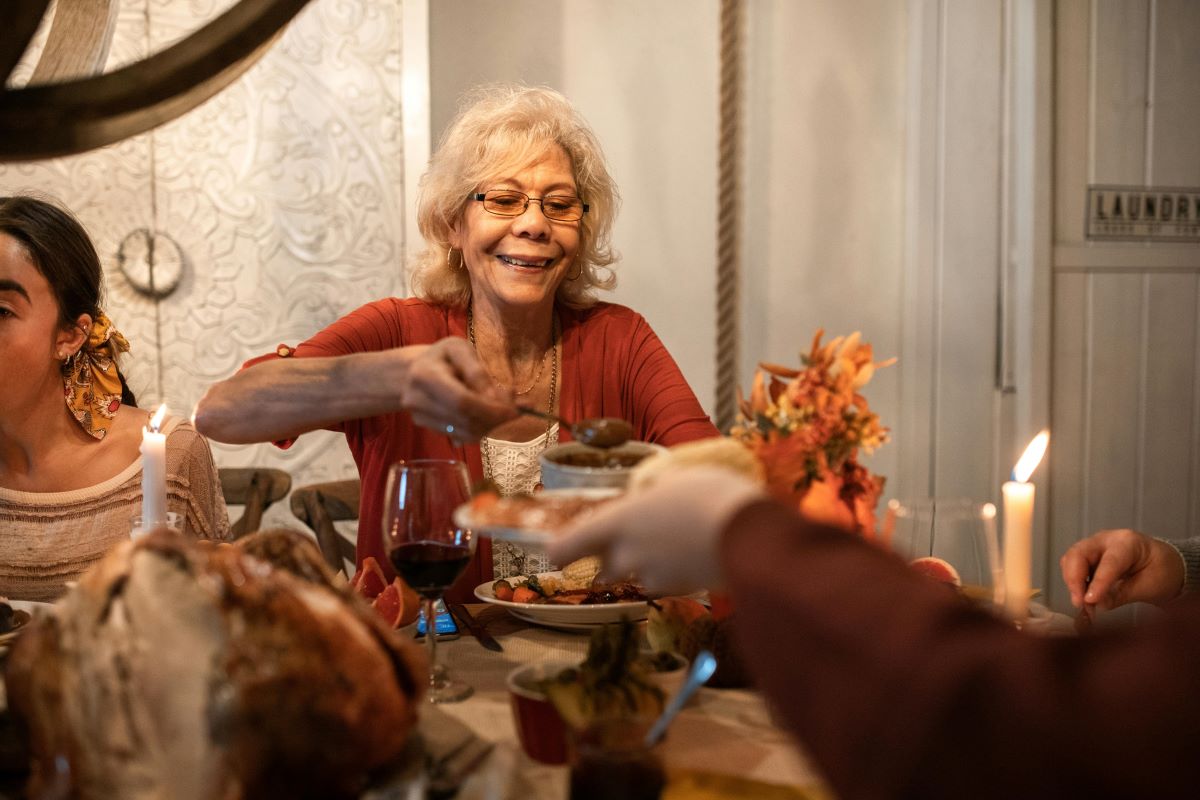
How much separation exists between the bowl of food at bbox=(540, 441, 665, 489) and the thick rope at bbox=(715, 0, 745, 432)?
2.34 m

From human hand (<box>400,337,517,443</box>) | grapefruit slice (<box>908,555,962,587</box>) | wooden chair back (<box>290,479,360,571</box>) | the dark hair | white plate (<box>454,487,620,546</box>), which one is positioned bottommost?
wooden chair back (<box>290,479,360,571</box>)

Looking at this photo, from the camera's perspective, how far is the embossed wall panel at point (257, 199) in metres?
3.43

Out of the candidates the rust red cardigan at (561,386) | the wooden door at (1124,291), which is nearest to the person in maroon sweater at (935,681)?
the rust red cardigan at (561,386)

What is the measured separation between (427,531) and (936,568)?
65 centimetres

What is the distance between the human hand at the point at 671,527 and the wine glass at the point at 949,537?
456mm

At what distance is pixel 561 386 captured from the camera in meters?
2.39

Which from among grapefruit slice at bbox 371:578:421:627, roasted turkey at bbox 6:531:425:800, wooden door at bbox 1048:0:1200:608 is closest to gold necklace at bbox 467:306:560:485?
grapefruit slice at bbox 371:578:421:627

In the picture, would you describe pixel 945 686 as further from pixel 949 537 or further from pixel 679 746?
pixel 949 537

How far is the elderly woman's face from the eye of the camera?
2.28 metres

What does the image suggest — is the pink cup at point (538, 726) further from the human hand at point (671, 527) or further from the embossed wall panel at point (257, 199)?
the embossed wall panel at point (257, 199)

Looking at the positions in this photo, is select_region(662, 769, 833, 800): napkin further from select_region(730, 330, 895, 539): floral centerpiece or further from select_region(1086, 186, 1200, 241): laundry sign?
select_region(1086, 186, 1200, 241): laundry sign

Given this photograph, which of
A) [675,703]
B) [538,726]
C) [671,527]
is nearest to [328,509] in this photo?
[538,726]

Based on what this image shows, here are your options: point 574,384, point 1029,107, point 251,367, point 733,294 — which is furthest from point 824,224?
point 251,367

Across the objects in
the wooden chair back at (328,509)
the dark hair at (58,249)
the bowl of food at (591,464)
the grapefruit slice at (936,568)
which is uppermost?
the dark hair at (58,249)
